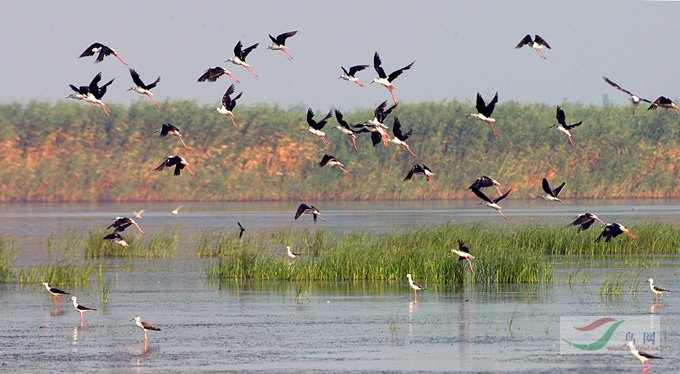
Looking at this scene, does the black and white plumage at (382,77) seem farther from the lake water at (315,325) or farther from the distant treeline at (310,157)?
the distant treeline at (310,157)

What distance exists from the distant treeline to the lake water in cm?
4784

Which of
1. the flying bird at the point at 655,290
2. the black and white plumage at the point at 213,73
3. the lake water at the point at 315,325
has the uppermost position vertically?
the black and white plumage at the point at 213,73

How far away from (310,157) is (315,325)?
59925mm

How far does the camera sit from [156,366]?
1555 centimetres

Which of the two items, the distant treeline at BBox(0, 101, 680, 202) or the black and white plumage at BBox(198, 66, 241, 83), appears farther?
the distant treeline at BBox(0, 101, 680, 202)

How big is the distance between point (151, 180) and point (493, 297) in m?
55.2

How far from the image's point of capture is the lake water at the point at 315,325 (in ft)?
51.3

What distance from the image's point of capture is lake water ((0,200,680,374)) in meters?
15.6

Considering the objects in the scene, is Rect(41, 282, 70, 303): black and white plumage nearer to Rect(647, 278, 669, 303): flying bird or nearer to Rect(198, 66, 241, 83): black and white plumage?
Rect(198, 66, 241, 83): black and white plumage

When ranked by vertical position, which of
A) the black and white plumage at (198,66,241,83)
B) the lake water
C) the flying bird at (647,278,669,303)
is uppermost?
the black and white plumage at (198,66,241,83)

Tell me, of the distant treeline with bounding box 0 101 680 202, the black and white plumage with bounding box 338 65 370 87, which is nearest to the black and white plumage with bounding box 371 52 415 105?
the black and white plumage with bounding box 338 65 370 87

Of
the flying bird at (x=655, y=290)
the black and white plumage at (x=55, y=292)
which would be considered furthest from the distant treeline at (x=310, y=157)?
the flying bird at (x=655, y=290)

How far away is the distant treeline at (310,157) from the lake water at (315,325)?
47.8m

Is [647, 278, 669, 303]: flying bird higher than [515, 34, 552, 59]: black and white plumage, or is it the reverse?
[515, 34, 552, 59]: black and white plumage
